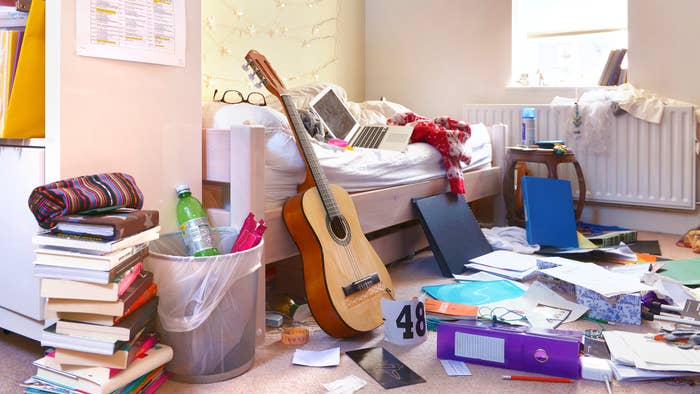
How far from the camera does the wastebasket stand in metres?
1.47

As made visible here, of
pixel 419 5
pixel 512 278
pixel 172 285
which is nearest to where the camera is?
pixel 172 285

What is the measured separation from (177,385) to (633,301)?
1.34 metres

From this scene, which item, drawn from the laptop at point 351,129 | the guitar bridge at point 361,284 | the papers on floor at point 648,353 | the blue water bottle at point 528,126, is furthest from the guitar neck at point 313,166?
the blue water bottle at point 528,126

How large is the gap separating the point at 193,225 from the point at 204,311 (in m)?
0.28

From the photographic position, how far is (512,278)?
2350mm

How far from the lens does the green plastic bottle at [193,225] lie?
1.63 metres

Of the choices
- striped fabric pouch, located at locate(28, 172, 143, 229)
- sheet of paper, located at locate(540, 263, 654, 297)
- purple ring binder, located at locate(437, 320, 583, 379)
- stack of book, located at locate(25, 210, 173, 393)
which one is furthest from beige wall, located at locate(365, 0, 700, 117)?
stack of book, located at locate(25, 210, 173, 393)

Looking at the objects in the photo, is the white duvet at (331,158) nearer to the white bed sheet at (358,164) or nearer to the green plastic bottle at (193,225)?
the white bed sheet at (358,164)

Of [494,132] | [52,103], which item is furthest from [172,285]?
[494,132]

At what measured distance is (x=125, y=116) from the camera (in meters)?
1.67

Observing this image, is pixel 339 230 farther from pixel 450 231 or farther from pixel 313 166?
pixel 450 231

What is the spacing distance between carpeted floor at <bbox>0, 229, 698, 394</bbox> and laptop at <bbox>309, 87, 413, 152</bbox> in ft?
3.70

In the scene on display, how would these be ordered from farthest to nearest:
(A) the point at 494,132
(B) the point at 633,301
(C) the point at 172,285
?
(A) the point at 494,132, (B) the point at 633,301, (C) the point at 172,285

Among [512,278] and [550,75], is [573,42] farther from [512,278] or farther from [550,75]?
[512,278]
